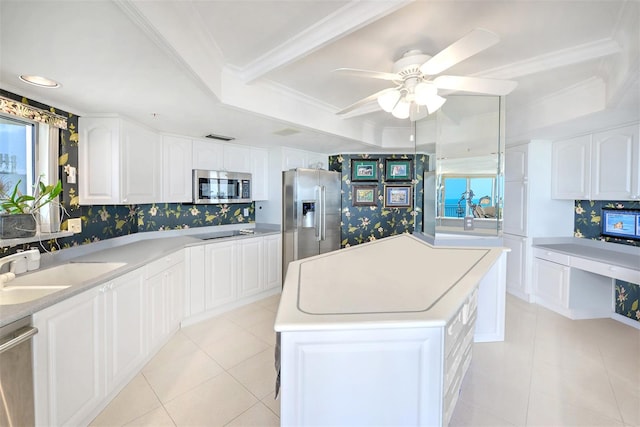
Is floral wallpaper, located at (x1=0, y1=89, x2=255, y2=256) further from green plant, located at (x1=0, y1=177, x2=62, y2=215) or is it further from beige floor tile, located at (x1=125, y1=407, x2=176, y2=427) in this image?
beige floor tile, located at (x1=125, y1=407, x2=176, y2=427)

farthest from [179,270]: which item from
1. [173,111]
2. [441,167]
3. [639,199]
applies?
[639,199]

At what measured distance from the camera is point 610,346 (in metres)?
2.59

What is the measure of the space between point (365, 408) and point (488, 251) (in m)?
1.73

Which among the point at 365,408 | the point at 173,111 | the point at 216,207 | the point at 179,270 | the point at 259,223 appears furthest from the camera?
the point at 259,223

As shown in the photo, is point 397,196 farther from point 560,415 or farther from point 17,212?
point 17,212

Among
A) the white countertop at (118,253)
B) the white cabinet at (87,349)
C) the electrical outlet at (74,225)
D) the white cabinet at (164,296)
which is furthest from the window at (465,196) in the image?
the electrical outlet at (74,225)

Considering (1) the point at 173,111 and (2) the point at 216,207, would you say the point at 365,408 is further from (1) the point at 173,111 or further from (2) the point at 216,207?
(2) the point at 216,207

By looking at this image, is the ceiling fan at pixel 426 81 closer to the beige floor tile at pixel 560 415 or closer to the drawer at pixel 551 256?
the beige floor tile at pixel 560 415

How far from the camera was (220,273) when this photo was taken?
10.8 ft

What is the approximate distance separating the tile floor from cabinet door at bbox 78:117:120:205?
1.49m

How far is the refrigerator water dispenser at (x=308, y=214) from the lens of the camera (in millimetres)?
3943

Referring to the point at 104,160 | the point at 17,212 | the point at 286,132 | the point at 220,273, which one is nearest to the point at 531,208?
the point at 286,132

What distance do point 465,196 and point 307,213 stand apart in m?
2.00

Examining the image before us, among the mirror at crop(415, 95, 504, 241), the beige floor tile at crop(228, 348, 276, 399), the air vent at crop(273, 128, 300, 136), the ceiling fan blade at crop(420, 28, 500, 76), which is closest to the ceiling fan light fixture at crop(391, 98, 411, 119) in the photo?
the ceiling fan blade at crop(420, 28, 500, 76)
